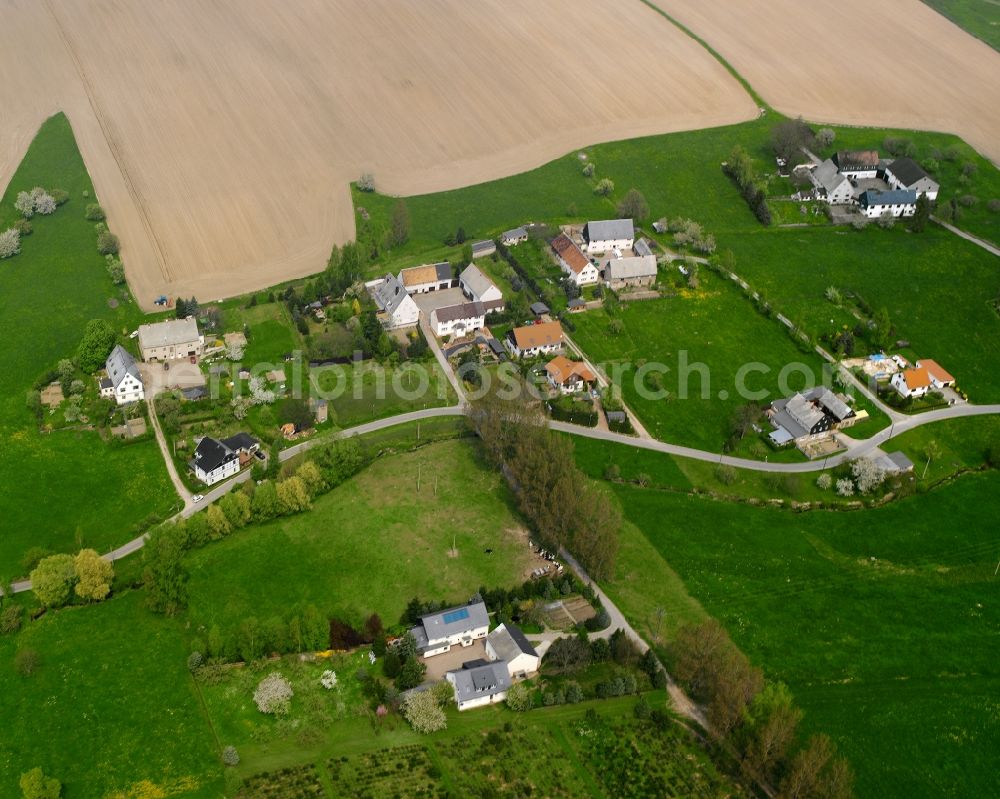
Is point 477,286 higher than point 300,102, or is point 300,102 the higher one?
point 300,102

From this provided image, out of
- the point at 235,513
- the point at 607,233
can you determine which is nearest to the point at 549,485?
the point at 235,513

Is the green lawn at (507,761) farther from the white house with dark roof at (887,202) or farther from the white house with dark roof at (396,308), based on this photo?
the white house with dark roof at (887,202)

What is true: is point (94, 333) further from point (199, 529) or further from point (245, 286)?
point (199, 529)

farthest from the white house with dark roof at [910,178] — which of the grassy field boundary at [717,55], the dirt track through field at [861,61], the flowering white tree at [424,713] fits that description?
the flowering white tree at [424,713]

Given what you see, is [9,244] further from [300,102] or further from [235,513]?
[235,513]

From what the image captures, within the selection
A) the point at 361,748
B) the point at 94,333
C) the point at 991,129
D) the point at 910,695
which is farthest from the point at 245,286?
the point at 991,129

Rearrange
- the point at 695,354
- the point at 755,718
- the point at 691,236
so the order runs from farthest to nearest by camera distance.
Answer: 1. the point at 691,236
2. the point at 695,354
3. the point at 755,718
